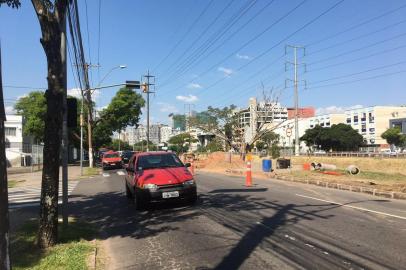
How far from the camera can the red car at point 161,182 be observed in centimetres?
1189

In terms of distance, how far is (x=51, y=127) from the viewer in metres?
7.91

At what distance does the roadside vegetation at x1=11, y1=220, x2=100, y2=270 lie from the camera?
673cm

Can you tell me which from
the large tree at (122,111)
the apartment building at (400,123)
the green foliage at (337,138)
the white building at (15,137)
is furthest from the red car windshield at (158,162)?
the apartment building at (400,123)

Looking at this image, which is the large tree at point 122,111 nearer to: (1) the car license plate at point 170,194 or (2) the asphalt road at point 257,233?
(2) the asphalt road at point 257,233

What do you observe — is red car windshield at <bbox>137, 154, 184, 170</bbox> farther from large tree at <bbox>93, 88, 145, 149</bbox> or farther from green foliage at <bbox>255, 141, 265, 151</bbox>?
green foliage at <bbox>255, 141, 265, 151</bbox>

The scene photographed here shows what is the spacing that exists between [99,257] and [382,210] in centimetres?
764

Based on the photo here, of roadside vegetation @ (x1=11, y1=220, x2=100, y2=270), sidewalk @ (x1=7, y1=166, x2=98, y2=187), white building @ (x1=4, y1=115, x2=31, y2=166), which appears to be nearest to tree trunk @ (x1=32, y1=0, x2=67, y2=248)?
roadside vegetation @ (x1=11, y1=220, x2=100, y2=270)

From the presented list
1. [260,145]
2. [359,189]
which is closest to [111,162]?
[359,189]

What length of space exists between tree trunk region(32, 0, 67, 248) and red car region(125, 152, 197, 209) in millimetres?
4045

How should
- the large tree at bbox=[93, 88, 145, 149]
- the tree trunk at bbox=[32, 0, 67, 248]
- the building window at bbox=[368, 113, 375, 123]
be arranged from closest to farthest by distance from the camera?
the tree trunk at bbox=[32, 0, 67, 248] → the large tree at bbox=[93, 88, 145, 149] → the building window at bbox=[368, 113, 375, 123]

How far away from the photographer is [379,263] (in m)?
6.46

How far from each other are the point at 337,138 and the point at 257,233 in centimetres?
9205

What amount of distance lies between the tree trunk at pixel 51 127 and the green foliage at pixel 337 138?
93227 mm

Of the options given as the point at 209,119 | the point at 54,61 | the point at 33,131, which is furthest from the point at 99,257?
the point at 209,119
